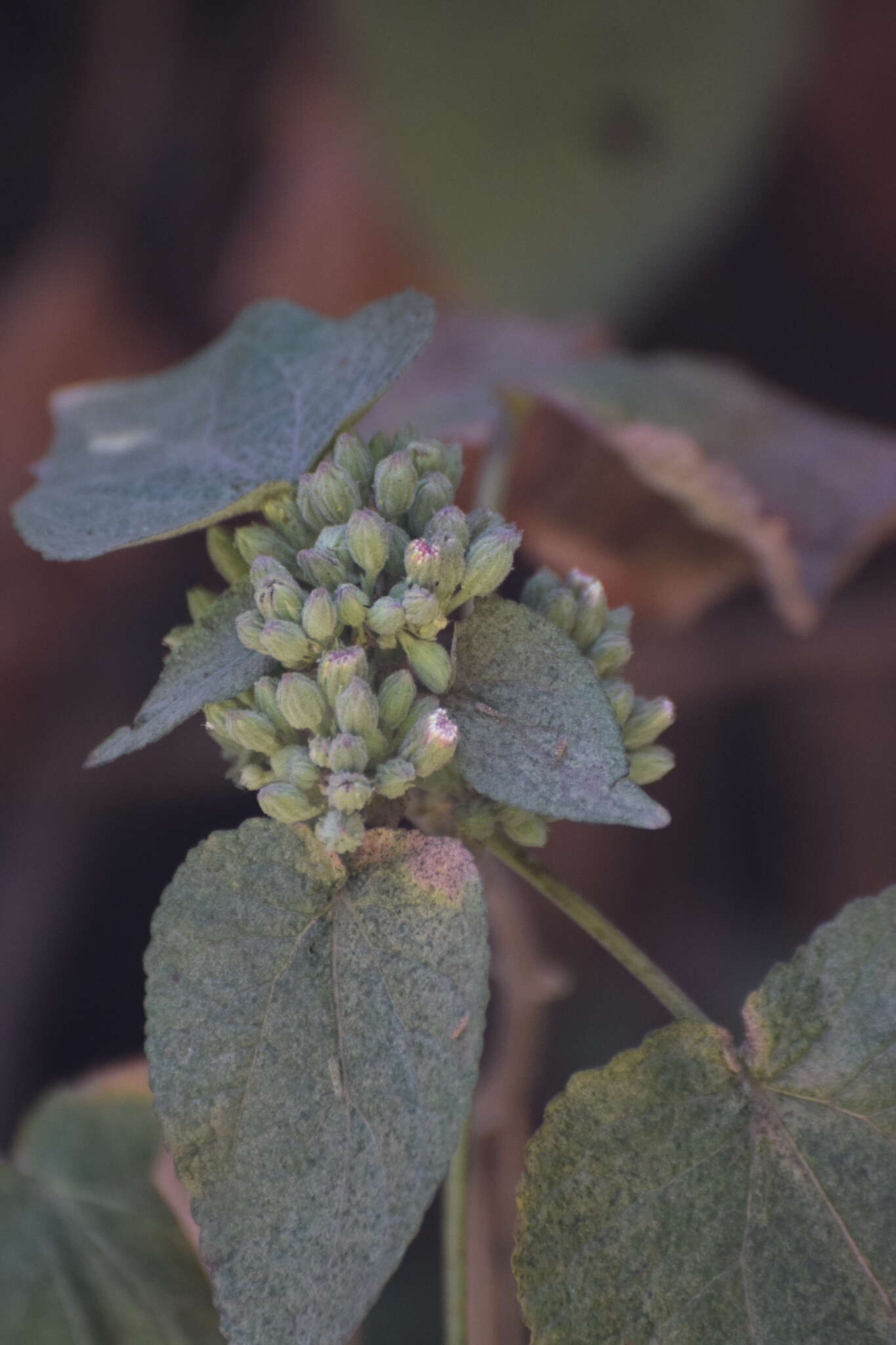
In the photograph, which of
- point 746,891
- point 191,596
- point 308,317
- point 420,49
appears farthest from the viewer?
point 420,49

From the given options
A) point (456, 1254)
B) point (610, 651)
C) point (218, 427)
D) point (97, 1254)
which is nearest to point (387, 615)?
point (610, 651)

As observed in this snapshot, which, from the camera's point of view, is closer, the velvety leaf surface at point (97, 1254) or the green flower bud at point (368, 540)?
the green flower bud at point (368, 540)

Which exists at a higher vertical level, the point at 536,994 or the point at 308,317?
the point at 308,317

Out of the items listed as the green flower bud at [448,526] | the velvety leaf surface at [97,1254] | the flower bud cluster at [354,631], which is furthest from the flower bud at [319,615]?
the velvety leaf surface at [97,1254]

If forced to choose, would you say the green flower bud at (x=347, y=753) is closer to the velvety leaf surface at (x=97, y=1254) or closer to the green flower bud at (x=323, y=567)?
the green flower bud at (x=323, y=567)

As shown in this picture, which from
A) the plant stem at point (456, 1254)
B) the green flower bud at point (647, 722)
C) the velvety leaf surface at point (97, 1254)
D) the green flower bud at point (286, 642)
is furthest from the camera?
the velvety leaf surface at point (97, 1254)

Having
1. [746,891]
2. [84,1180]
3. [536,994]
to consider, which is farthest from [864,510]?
[84,1180]

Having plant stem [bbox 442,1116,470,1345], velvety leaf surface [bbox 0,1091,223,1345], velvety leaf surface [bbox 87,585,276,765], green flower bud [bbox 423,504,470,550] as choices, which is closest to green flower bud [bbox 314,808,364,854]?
velvety leaf surface [bbox 87,585,276,765]

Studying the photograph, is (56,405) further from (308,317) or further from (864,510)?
(864,510)

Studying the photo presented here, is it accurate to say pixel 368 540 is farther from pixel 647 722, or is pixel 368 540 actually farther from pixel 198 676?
pixel 647 722
